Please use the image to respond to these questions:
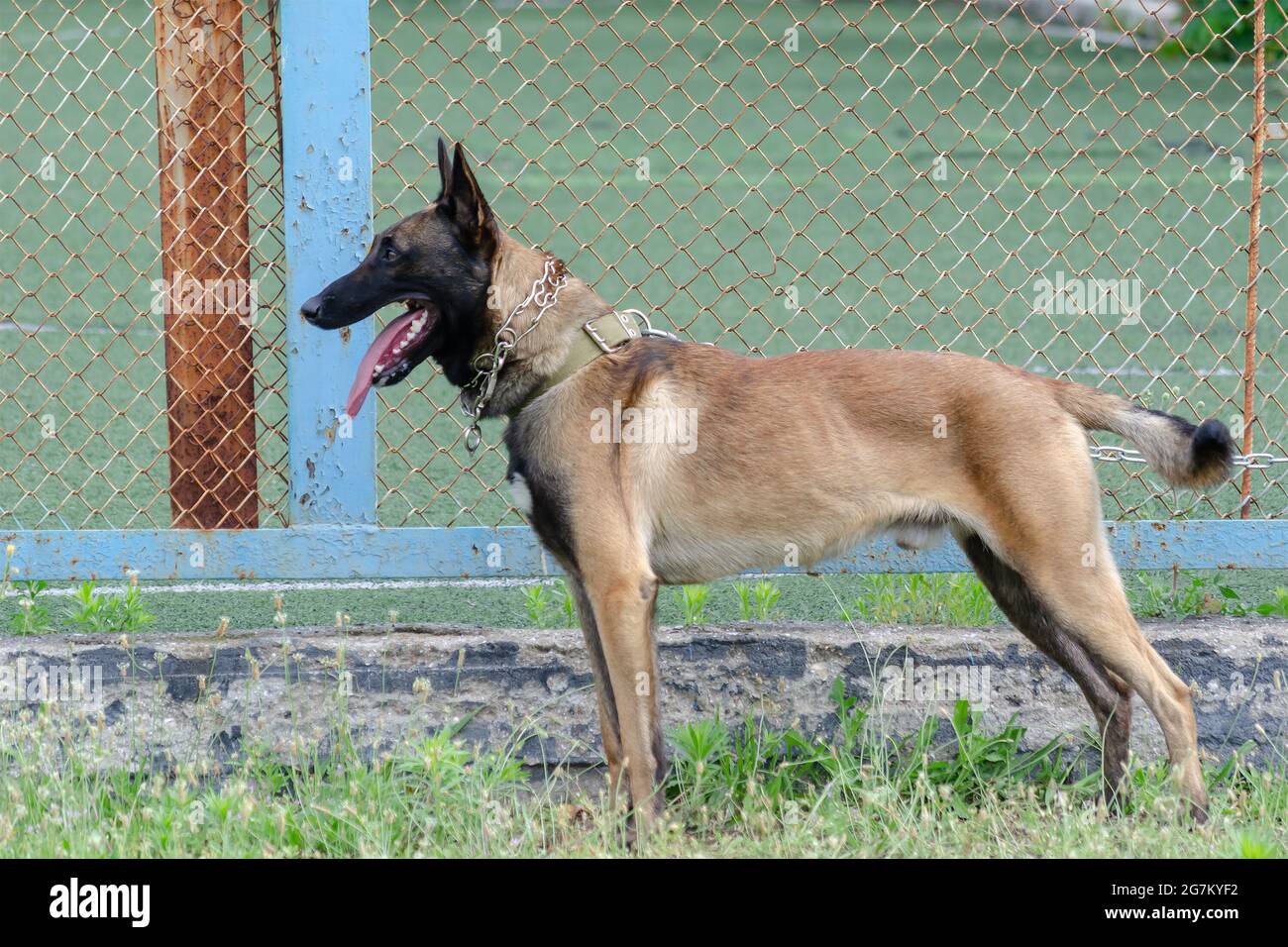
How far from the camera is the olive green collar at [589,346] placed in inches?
145

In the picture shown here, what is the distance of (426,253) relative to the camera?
3605 mm

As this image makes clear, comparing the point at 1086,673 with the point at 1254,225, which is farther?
the point at 1254,225

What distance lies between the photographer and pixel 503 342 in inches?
144

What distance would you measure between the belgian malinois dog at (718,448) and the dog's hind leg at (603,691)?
0.08 feet

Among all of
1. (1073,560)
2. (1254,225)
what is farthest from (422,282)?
(1254,225)

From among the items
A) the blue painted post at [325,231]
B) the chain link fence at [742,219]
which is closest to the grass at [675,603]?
the chain link fence at [742,219]

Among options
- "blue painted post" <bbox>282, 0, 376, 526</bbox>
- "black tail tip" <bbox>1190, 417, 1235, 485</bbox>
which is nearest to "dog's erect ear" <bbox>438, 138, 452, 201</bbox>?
"blue painted post" <bbox>282, 0, 376, 526</bbox>

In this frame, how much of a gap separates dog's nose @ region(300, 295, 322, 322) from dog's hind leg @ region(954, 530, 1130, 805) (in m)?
1.79

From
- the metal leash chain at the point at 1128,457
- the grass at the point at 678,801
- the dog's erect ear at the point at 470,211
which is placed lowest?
the grass at the point at 678,801

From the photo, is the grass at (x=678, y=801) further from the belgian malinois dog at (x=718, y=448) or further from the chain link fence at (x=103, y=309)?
the chain link fence at (x=103, y=309)

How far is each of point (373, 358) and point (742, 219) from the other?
1.55 meters

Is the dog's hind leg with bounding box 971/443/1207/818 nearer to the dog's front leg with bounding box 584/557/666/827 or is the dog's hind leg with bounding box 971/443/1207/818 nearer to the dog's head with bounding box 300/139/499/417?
the dog's front leg with bounding box 584/557/666/827

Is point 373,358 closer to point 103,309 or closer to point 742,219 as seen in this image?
point 742,219

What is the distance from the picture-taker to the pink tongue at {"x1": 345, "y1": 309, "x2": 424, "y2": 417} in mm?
3623
